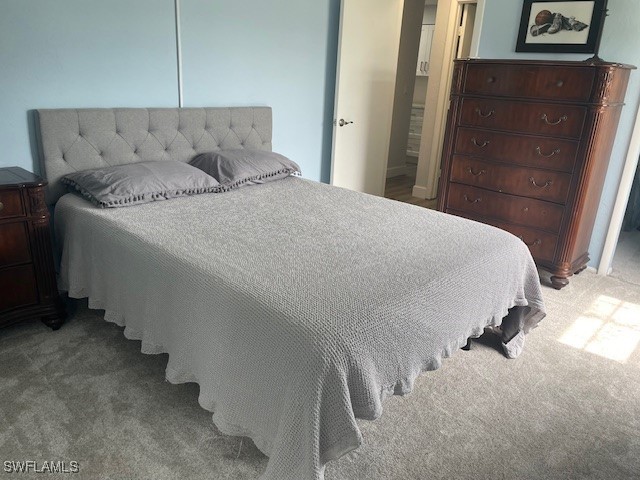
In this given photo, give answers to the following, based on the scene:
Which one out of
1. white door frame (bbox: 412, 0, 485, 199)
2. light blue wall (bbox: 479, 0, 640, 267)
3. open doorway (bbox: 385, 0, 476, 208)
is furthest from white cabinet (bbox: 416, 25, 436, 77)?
light blue wall (bbox: 479, 0, 640, 267)

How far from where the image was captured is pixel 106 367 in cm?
222

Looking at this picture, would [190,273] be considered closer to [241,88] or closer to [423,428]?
[423,428]

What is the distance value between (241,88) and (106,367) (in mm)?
2097

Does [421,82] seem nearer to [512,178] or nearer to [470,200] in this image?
[470,200]

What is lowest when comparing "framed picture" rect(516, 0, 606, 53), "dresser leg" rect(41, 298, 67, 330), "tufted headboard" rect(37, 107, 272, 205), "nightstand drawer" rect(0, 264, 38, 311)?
"dresser leg" rect(41, 298, 67, 330)

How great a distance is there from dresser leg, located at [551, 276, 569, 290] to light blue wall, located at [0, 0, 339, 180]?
2.01m

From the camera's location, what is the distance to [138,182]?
2520 millimetres

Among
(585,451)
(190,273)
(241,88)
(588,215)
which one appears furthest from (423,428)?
(241,88)

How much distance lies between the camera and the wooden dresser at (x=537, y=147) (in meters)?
2.98

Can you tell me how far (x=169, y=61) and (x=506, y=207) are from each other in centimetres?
242

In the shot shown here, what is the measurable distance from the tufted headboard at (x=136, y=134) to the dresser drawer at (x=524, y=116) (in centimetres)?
146

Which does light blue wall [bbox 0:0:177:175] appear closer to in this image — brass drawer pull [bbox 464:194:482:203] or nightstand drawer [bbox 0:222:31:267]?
nightstand drawer [bbox 0:222:31:267]

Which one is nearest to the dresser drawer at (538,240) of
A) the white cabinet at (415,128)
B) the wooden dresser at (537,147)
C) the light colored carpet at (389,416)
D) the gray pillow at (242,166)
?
the wooden dresser at (537,147)

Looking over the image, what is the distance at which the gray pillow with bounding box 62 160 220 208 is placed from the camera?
243 cm
